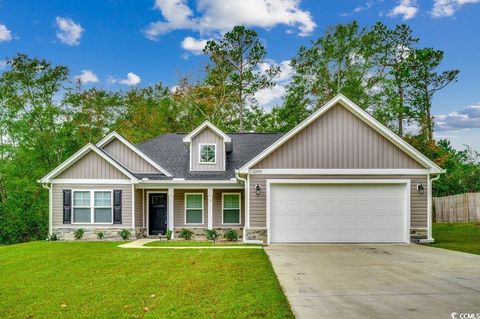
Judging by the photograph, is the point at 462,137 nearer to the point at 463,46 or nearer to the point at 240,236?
the point at 463,46

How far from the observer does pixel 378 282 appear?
8648mm

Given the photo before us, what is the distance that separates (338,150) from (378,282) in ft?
28.1

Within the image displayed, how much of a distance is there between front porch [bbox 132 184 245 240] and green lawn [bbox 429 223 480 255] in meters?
8.53

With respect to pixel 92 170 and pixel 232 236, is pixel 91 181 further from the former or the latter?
pixel 232 236

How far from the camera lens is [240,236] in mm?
19312

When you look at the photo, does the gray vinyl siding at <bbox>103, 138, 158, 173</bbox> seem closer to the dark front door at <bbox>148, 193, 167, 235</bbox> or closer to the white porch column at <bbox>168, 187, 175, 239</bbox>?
the dark front door at <bbox>148, 193, 167, 235</bbox>

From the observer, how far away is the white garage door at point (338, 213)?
16.6 m

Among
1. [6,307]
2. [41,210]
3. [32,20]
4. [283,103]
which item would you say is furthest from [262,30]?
[6,307]

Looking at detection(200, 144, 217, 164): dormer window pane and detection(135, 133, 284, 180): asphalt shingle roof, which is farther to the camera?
detection(200, 144, 217, 164): dormer window pane

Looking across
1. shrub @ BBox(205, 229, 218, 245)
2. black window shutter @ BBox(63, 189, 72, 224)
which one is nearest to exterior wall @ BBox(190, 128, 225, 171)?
shrub @ BBox(205, 229, 218, 245)

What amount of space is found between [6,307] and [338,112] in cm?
1297

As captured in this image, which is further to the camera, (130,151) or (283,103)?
(283,103)

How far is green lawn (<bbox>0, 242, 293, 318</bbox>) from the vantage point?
21.8 feet

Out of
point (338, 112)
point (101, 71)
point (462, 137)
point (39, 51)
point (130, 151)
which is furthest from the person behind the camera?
point (462, 137)
